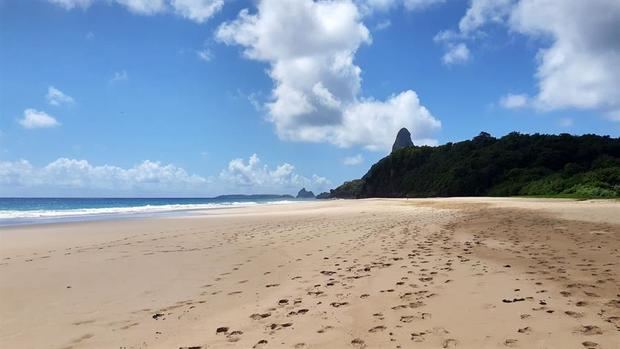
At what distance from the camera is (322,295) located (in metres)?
6.70

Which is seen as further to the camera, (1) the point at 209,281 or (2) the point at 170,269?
(2) the point at 170,269

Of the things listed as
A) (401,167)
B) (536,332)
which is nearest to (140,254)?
(536,332)

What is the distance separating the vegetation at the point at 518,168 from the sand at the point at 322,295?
132 feet

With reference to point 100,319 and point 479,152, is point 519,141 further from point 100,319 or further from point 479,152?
point 100,319

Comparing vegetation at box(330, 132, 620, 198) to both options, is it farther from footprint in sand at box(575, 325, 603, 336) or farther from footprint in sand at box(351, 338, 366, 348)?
footprint in sand at box(351, 338, 366, 348)

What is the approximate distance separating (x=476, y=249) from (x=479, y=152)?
290 feet

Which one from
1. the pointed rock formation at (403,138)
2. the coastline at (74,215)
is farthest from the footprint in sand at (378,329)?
the pointed rock formation at (403,138)

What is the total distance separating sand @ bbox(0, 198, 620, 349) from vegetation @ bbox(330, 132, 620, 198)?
4026cm

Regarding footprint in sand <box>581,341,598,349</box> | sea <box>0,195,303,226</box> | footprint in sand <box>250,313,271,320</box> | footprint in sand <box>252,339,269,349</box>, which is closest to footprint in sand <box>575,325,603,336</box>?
footprint in sand <box>581,341,598,349</box>

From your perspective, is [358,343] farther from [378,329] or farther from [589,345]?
[589,345]

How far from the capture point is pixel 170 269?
9398 mm

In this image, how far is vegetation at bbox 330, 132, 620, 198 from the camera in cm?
5222

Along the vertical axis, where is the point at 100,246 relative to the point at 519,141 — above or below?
below

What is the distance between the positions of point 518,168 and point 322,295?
262ft
